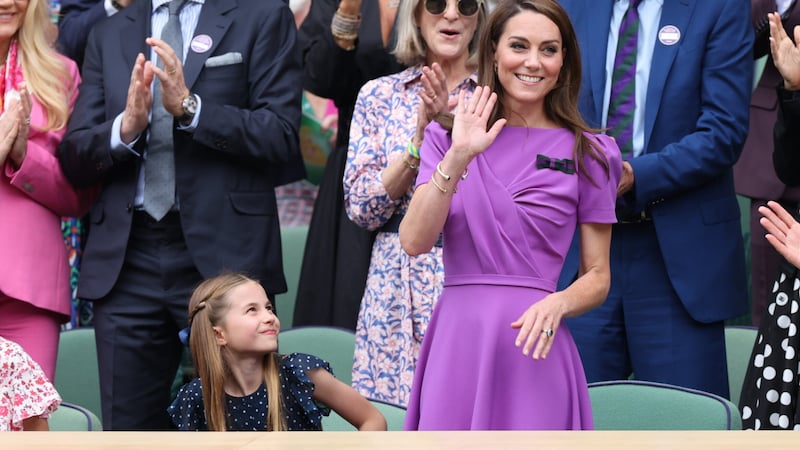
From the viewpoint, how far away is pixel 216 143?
462cm

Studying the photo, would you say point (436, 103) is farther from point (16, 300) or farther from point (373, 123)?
point (16, 300)

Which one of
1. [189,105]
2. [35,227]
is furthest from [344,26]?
[35,227]

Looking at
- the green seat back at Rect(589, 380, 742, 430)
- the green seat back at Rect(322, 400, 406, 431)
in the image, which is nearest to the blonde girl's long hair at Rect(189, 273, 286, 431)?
the green seat back at Rect(322, 400, 406, 431)

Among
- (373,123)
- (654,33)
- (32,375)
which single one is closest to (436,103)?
(373,123)

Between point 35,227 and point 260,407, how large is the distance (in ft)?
4.23

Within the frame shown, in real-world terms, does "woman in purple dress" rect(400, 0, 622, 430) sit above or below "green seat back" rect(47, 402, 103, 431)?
→ above

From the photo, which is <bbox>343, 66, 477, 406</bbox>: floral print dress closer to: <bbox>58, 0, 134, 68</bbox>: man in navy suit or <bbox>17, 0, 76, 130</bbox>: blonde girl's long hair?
<bbox>17, 0, 76, 130</bbox>: blonde girl's long hair

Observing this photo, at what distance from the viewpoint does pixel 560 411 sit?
3.48m

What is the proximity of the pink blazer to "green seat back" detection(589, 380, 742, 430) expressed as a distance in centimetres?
184

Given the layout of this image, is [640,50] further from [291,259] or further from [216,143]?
[291,259]

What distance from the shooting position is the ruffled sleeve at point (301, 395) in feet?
12.5

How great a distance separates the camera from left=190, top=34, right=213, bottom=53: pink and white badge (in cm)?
479

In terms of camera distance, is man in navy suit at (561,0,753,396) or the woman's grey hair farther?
the woman's grey hair

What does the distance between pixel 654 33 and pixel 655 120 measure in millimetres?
294
